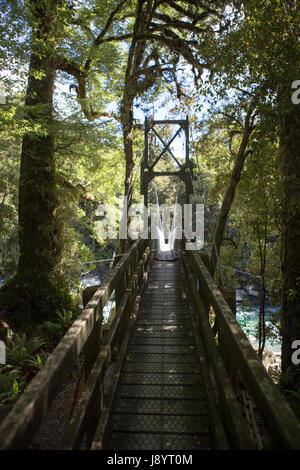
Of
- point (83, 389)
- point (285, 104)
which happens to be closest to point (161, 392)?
point (83, 389)

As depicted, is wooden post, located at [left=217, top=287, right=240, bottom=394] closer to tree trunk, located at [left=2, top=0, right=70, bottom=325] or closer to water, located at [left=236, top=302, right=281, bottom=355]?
tree trunk, located at [left=2, top=0, right=70, bottom=325]

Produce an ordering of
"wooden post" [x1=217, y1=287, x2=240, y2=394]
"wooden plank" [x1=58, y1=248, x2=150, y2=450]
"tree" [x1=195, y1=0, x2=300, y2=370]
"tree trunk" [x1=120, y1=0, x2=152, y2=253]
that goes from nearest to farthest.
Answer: "wooden plank" [x1=58, y1=248, x2=150, y2=450] < "wooden post" [x1=217, y1=287, x2=240, y2=394] < "tree" [x1=195, y1=0, x2=300, y2=370] < "tree trunk" [x1=120, y1=0, x2=152, y2=253]

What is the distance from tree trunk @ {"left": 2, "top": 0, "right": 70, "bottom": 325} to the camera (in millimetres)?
5105

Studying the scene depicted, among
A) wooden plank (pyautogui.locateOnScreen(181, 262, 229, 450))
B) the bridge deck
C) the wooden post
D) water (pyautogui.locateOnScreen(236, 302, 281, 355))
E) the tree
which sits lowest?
water (pyautogui.locateOnScreen(236, 302, 281, 355))

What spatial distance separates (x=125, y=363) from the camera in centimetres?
276

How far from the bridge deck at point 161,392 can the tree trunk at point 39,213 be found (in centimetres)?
227

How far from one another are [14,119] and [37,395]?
14.0 ft

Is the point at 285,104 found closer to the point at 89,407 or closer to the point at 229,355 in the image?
the point at 229,355

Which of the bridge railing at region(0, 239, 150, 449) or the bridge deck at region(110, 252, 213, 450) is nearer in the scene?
the bridge railing at region(0, 239, 150, 449)

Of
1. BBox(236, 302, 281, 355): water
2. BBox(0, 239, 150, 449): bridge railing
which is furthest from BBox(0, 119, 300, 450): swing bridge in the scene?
BBox(236, 302, 281, 355): water

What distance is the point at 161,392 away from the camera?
238 cm

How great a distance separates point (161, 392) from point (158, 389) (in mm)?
45

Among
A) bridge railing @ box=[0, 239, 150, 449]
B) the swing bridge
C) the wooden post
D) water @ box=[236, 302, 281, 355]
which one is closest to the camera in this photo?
bridge railing @ box=[0, 239, 150, 449]
